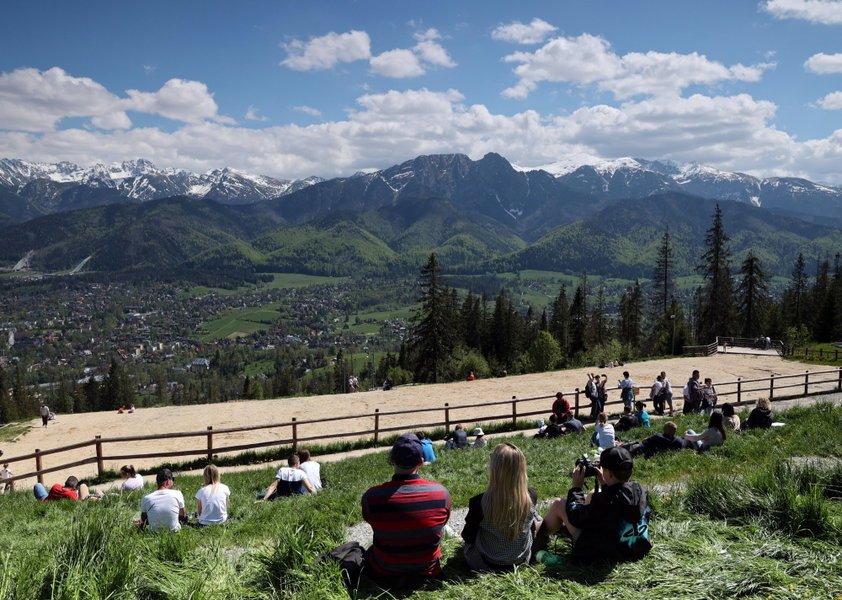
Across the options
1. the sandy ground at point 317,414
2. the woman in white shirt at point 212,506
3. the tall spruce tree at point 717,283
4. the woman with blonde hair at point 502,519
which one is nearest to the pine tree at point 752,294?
the tall spruce tree at point 717,283

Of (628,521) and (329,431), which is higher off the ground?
(628,521)

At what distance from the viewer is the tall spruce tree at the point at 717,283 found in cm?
5703

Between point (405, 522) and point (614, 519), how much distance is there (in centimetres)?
198

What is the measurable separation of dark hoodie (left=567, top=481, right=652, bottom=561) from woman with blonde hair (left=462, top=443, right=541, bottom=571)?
1.77ft

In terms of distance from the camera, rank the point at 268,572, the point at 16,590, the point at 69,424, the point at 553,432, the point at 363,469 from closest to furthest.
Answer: the point at 16,590
the point at 268,572
the point at 363,469
the point at 553,432
the point at 69,424

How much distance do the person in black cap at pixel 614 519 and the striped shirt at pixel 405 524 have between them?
141 cm

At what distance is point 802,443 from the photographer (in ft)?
35.1

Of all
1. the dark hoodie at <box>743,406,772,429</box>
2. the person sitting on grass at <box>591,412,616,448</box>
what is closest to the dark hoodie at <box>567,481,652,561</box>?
the person sitting on grass at <box>591,412,616,448</box>

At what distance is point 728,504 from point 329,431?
714 inches

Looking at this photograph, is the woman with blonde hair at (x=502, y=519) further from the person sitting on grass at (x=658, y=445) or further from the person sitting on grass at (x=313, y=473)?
the person sitting on grass at (x=658, y=445)

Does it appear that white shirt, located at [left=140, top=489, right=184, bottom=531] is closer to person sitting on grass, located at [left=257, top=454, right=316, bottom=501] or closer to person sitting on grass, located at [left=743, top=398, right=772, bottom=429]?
person sitting on grass, located at [left=257, top=454, right=316, bottom=501]

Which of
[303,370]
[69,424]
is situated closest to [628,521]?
[69,424]

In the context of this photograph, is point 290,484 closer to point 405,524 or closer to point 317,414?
point 405,524

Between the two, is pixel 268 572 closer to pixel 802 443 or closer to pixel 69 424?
pixel 802 443
